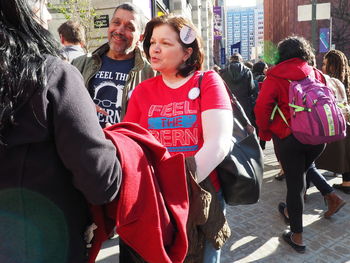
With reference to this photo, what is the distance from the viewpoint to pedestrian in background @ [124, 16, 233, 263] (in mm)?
1567

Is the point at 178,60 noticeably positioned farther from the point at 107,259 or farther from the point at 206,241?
the point at 107,259

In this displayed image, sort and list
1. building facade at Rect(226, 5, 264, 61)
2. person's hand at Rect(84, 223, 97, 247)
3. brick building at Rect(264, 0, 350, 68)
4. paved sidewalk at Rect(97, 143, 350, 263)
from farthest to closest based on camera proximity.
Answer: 1. building facade at Rect(226, 5, 264, 61)
2. brick building at Rect(264, 0, 350, 68)
3. paved sidewalk at Rect(97, 143, 350, 263)
4. person's hand at Rect(84, 223, 97, 247)

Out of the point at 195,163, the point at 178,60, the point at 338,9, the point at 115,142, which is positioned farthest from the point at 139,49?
the point at 338,9

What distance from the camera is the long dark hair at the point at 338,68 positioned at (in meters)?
4.61

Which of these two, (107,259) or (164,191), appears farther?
(107,259)

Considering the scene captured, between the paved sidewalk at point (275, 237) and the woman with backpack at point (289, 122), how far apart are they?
0.59 feet

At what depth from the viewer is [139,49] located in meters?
2.98

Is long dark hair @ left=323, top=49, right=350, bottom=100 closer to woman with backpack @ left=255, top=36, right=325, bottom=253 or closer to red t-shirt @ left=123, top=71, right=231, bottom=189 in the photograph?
woman with backpack @ left=255, top=36, right=325, bottom=253

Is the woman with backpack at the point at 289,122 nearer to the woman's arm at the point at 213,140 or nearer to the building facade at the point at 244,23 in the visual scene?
the woman's arm at the point at 213,140

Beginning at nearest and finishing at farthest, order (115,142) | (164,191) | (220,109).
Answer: (115,142) < (164,191) < (220,109)

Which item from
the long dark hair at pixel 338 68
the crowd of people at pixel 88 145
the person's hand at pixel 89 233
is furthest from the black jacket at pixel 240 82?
the person's hand at pixel 89 233

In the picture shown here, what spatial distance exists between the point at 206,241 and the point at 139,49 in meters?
1.88

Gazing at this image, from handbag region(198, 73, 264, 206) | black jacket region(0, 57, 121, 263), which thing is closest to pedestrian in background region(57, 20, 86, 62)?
handbag region(198, 73, 264, 206)

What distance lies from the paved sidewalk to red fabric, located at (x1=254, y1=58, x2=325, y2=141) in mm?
1171
